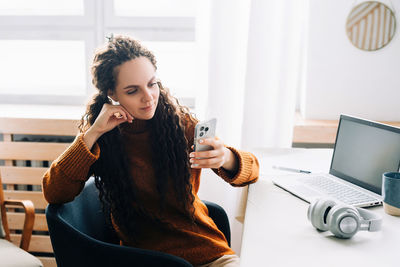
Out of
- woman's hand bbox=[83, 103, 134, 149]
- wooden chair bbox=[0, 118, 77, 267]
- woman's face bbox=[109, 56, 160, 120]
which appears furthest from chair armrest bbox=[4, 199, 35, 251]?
woman's face bbox=[109, 56, 160, 120]

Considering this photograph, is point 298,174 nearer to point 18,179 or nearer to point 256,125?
point 256,125

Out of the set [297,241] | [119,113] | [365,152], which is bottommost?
[297,241]

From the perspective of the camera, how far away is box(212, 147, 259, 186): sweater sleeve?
3.95 ft

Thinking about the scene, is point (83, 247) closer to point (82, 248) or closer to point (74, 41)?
point (82, 248)

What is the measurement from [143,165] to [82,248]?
304mm

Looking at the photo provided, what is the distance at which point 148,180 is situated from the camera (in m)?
1.21

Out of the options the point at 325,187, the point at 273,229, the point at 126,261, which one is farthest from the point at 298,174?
the point at 126,261

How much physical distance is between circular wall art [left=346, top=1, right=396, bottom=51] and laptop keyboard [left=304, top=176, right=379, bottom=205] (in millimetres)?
938

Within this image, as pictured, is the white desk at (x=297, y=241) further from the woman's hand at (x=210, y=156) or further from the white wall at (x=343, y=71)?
the white wall at (x=343, y=71)

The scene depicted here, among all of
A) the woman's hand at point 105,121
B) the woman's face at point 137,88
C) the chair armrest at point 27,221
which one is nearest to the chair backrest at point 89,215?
the woman's hand at point 105,121

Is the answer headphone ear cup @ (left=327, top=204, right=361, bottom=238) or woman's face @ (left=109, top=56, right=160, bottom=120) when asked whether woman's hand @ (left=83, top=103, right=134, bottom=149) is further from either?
headphone ear cup @ (left=327, top=204, right=361, bottom=238)

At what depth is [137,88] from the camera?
1.11 meters

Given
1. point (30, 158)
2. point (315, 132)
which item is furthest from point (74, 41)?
point (315, 132)

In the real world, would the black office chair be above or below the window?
below
